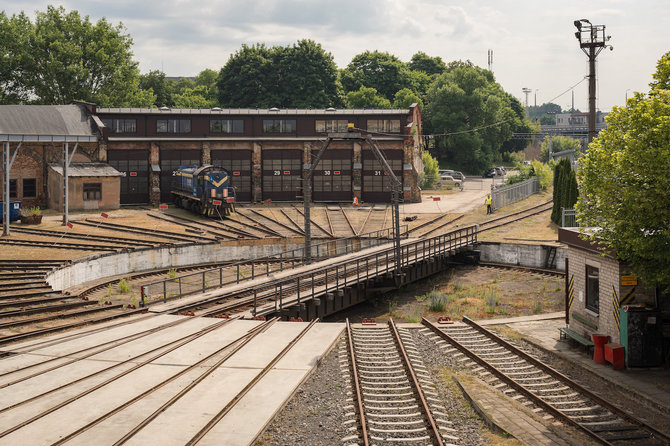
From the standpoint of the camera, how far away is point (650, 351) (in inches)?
766

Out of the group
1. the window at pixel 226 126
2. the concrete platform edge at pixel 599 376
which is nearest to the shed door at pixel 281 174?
the window at pixel 226 126

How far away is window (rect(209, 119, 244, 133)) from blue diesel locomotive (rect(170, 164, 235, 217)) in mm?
6794

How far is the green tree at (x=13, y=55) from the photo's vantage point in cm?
7069

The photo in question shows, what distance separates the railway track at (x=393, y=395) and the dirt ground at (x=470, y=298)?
7.83 metres

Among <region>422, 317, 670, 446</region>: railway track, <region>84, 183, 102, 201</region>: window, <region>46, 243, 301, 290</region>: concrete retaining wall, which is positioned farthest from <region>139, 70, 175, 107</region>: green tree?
<region>422, 317, 670, 446</region>: railway track

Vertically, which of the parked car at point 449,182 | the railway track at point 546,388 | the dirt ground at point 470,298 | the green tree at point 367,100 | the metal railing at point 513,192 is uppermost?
the green tree at point 367,100

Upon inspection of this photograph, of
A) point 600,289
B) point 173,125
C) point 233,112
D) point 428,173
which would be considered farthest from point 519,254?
point 428,173

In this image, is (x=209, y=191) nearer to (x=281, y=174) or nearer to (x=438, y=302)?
(x=281, y=174)

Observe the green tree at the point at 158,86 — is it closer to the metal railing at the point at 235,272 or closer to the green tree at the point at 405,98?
the green tree at the point at 405,98

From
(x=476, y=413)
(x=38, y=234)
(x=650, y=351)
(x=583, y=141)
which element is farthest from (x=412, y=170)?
(x=583, y=141)

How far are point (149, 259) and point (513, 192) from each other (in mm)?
30465

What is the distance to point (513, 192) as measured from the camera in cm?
5734

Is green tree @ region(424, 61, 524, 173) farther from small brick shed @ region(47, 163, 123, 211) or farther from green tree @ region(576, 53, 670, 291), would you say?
green tree @ region(576, 53, 670, 291)

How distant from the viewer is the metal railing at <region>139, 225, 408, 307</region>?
28938 millimetres
